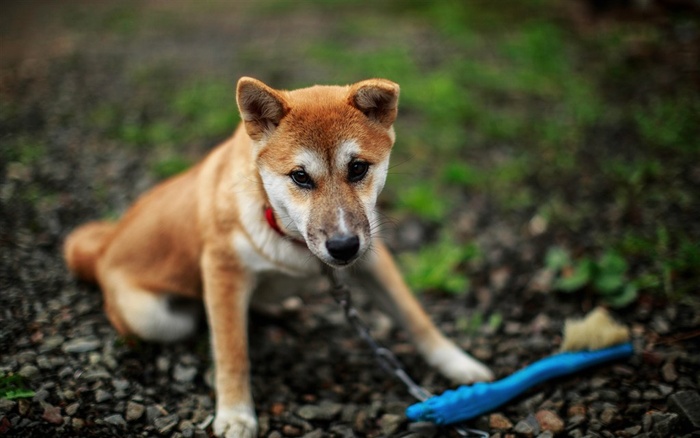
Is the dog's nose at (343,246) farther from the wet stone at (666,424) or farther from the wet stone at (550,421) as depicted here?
the wet stone at (666,424)

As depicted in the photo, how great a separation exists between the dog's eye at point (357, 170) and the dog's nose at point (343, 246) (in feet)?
1.29

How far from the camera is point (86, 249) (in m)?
3.90

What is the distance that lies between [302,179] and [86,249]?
202cm

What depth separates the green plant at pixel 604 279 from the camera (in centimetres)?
361

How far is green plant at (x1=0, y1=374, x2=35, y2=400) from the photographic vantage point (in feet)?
9.25

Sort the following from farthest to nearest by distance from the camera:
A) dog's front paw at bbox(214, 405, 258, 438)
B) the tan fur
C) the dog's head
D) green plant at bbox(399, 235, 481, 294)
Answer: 1. green plant at bbox(399, 235, 481, 294)
2. the tan fur
3. dog's front paw at bbox(214, 405, 258, 438)
4. the dog's head

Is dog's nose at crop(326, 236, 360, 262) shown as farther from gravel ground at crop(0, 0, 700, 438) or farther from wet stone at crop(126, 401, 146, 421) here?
wet stone at crop(126, 401, 146, 421)

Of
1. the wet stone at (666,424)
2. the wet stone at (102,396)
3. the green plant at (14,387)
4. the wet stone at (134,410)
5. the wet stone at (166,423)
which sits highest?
the wet stone at (666,424)

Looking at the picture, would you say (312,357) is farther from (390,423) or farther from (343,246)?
(343,246)

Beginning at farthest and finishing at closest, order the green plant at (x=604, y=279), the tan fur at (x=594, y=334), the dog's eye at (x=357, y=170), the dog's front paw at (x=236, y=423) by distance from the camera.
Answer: the green plant at (x=604, y=279)
the tan fur at (x=594, y=334)
the dog's front paw at (x=236, y=423)
the dog's eye at (x=357, y=170)

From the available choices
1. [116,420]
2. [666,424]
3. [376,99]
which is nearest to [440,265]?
[376,99]

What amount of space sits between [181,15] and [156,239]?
8704 mm

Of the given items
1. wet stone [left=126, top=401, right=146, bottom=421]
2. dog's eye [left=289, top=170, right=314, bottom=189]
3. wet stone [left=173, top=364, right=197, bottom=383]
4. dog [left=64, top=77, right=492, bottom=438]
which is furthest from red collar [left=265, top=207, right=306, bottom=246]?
wet stone [left=126, top=401, right=146, bottom=421]

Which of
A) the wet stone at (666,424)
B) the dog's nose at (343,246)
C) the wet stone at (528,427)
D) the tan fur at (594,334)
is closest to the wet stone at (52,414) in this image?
the dog's nose at (343,246)
